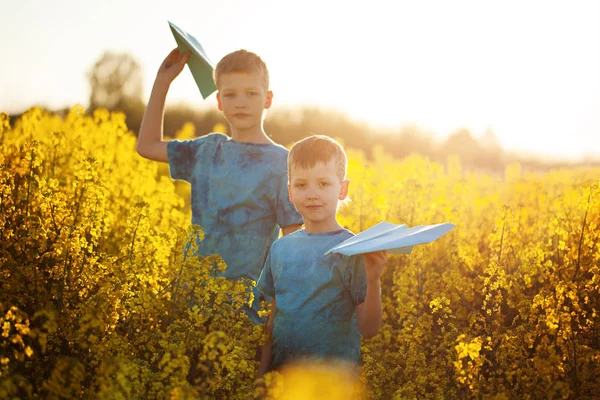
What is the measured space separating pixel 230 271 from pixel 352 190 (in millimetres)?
2663

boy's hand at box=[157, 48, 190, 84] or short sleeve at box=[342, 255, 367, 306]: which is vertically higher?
boy's hand at box=[157, 48, 190, 84]

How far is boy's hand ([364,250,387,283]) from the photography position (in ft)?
8.02

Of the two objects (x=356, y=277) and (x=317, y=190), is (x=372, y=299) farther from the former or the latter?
(x=317, y=190)

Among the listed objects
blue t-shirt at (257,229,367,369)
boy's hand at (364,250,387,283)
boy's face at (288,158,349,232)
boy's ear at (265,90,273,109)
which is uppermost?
boy's ear at (265,90,273,109)

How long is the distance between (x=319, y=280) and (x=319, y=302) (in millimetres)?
90

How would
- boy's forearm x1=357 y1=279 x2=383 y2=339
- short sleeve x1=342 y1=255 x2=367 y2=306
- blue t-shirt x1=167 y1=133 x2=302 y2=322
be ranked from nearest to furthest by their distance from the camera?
boy's forearm x1=357 y1=279 x2=383 y2=339 < short sleeve x1=342 y1=255 x2=367 y2=306 < blue t-shirt x1=167 y1=133 x2=302 y2=322

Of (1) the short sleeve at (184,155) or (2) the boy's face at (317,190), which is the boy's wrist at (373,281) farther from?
(1) the short sleeve at (184,155)

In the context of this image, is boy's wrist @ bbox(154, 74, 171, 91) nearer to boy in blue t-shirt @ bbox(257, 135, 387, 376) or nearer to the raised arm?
the raised arm

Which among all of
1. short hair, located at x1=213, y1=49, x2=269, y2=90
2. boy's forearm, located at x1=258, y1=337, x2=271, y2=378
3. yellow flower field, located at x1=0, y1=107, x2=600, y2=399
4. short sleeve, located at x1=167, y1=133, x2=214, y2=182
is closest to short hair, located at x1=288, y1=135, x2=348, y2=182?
yellow flower field, located at x1=0, y1=107, x2=600, y2=399

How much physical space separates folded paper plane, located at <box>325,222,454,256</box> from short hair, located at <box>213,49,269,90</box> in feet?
4.43

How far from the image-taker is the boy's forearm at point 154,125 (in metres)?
3.94

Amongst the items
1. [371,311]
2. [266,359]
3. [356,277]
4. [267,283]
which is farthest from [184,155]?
[371,311]

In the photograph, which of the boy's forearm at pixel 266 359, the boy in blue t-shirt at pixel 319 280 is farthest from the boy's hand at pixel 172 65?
the boy's forearm at pixel 266 359

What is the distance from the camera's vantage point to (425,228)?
93.2 inches
